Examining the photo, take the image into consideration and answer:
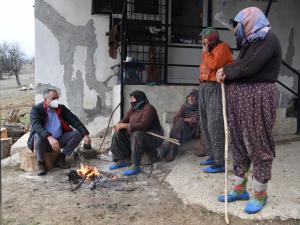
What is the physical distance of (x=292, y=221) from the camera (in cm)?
406

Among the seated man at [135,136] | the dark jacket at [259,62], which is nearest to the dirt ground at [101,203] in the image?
the seated man at [135,136]

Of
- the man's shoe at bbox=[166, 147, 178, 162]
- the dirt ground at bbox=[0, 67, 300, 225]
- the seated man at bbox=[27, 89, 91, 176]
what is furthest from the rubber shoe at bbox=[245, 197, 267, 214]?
the seated man at bbox=[27, 89, 91, 176]

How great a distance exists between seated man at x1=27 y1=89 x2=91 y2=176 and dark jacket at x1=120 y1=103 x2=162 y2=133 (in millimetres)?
884

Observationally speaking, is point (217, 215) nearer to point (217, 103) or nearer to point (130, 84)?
point (217, 103)

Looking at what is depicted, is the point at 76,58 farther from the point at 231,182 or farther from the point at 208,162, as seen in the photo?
the point at 231,182

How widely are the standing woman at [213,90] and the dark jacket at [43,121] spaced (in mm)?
2200

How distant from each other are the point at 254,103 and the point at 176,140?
2.42 meters

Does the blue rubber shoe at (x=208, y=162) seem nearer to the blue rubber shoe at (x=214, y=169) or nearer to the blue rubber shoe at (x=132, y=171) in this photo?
the blue rubber shoe at (x=214, y=169)

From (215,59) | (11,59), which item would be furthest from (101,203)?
(11,59)

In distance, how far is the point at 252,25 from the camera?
12.8 ft

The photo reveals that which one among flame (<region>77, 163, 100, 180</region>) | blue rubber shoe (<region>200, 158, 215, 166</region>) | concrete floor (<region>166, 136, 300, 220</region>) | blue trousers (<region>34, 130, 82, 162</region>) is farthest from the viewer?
blue trousers (<region>34, 130, 82, 162</region>)

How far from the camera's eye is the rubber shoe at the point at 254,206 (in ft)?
13.4

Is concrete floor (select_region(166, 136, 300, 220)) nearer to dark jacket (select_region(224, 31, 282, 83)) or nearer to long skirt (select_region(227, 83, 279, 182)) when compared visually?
long skirt (select_region(227, 83, 279, 182))

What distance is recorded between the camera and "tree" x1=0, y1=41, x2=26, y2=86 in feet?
98.8
